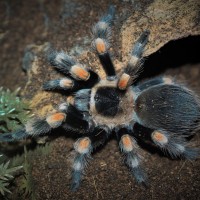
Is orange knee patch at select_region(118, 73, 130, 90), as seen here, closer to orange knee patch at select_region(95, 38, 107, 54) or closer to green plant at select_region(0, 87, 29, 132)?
orange knee patch at select_region(95, 38, 107, 54)

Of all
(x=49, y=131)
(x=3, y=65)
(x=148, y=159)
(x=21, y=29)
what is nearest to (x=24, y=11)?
(x=21, y=29)

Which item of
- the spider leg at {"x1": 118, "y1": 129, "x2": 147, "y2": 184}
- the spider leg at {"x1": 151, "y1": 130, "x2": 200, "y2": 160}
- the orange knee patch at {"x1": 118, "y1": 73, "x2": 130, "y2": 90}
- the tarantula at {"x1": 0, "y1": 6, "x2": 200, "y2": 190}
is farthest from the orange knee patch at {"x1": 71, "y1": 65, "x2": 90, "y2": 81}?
the spider leg at {"x1": 151, "y1": 130, "x2": 200, "y2": 160}

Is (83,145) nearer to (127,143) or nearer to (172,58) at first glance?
(127,143)

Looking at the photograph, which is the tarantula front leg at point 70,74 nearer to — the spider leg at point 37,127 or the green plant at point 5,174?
the spider leg at point 37,127

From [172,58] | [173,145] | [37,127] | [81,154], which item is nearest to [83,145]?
[81,154]

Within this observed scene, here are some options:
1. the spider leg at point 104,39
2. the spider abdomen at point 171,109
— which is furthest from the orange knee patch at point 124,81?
the spider abdomen at point 171,109

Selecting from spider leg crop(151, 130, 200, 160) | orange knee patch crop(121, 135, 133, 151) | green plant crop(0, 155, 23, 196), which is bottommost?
spider leg crop(151, 130, 200, 160)

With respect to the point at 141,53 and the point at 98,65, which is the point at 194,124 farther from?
the point at 98,65
